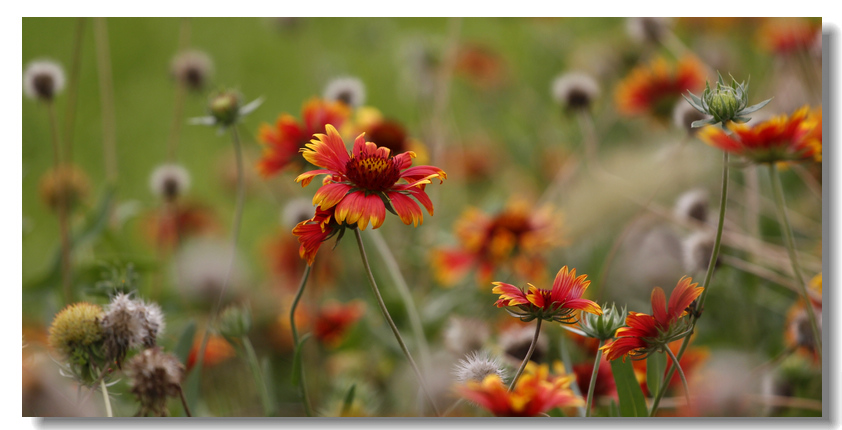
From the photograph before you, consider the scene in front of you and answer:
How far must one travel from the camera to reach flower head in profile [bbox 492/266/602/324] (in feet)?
2.43

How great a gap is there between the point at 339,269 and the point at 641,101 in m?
0.76

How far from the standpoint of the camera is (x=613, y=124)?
1667 millimetres

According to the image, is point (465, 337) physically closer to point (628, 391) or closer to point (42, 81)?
point (628, 391)

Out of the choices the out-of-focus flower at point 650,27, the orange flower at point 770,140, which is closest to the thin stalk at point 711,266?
the orange flower at point 770,140

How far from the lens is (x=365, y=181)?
2.48 ft

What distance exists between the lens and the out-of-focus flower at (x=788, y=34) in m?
1.21

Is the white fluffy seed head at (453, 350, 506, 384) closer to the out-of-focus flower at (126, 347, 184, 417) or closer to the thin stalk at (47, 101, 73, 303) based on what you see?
the out-of-focus flower at (126, 347, 184, 417)

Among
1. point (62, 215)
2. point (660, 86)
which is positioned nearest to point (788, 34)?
point (660, 86)

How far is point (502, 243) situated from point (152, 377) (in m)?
0.66

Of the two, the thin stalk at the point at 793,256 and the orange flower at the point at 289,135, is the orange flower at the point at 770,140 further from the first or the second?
the orange flower at the point at 289,135
